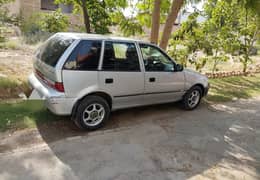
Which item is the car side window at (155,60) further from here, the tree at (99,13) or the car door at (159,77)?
the tree at (99,13)

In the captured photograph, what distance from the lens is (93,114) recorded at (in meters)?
4.02

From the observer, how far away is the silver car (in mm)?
3621

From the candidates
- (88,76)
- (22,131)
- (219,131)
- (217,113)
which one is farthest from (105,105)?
(217,113)

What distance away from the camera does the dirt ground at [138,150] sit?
297 cm

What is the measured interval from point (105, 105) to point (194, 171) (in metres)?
1.84

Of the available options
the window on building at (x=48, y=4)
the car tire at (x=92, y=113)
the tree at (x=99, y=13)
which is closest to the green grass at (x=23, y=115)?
the car tire at (x=92, y=113)

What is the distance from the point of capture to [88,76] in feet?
12.3

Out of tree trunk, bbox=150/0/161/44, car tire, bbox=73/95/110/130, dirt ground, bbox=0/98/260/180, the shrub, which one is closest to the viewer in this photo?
dirt ground, bbox=0/98/260/180

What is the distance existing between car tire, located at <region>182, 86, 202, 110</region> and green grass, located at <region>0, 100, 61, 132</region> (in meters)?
2.89

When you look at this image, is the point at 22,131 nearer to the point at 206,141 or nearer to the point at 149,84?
the point at 149,84

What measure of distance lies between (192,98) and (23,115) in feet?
12.4

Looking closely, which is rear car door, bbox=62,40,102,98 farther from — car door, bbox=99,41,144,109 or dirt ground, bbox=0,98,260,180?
dirt ground, bbox=0,98,260,180

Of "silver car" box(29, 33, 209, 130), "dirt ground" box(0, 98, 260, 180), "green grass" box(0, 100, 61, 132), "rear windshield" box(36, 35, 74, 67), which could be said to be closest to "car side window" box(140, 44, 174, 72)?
"silver car" box(29, 33, 209, 130)

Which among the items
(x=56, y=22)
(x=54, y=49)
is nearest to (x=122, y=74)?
(x=54, y=49)
